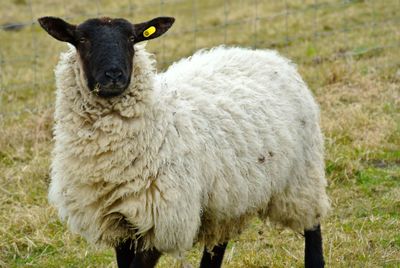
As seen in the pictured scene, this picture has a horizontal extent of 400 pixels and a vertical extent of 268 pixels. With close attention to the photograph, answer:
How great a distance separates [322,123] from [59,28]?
3.60 m

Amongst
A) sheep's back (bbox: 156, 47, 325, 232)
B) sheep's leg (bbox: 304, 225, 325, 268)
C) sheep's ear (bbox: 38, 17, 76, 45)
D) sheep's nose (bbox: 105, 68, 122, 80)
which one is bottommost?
sheep's leg (bbox: 304, 225, 325, 268)

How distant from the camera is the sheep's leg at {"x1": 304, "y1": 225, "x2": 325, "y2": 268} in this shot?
16.3 ft

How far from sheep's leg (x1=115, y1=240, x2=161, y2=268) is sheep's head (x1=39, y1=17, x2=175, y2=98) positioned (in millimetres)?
837

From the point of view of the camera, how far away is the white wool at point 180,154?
159 inches

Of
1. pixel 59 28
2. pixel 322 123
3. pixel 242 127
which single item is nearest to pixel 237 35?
pixel 322 123

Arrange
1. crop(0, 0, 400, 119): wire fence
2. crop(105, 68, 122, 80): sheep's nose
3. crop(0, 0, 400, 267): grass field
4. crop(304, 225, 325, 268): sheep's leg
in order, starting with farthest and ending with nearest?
crop(0, 0, 400, 119): wire fence < crop(0, 0, 400, 267): grass field < crop(304, 225, 325, 268): sheep's leg < crop(105, 68, 122, 80): sheep's nose

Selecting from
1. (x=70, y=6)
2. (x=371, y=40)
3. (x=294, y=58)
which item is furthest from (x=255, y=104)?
(x=70, y=6)

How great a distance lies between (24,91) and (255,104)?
547cm

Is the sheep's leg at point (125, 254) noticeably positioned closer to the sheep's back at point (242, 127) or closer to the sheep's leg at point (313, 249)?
the sheep's back at point (242, 127)

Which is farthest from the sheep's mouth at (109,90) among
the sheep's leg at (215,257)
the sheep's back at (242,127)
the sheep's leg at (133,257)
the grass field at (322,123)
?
the grass field at (322,123)

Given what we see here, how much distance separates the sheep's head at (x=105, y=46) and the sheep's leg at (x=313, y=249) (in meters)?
1.65

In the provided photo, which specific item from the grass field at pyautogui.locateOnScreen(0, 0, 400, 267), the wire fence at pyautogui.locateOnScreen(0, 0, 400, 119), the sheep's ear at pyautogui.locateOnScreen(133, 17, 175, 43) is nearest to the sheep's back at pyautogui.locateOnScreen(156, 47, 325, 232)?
the sheep's ear at pyautogui.locateOnScreen(133, 17, 175, 43)

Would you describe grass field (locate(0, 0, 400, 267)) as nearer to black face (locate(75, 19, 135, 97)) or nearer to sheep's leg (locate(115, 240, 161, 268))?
sheep's leg (locate(115, 240, 161, 268))

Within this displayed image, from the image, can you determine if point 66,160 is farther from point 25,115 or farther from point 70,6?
point 70,6
